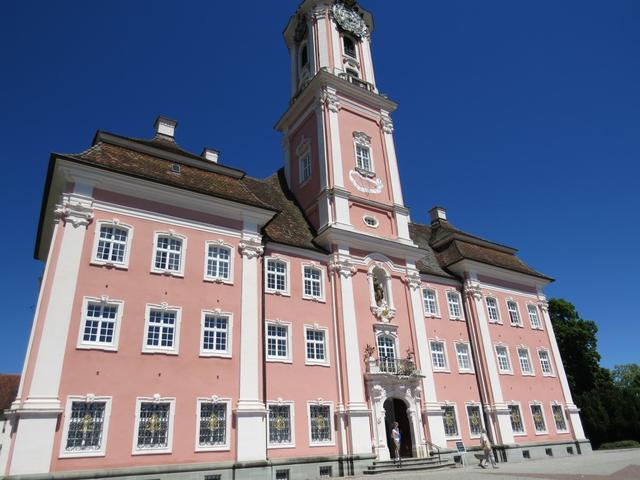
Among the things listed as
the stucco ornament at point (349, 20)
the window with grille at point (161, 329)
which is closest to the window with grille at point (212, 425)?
the window with grille at point (161, 329)

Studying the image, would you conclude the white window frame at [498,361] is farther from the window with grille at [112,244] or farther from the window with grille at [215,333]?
the window with grille at [112,244]

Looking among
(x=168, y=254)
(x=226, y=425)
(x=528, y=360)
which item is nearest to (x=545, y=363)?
(x=528, y=360)

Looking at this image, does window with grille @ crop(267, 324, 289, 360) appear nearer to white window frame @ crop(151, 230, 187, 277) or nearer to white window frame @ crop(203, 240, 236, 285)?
white window frame @ crop(203, 240, 236, 285)

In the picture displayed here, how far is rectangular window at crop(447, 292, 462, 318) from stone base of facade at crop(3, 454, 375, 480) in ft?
38.8

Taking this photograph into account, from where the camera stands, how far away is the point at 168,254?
19391 millimetres

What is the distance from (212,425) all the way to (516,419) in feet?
65.0

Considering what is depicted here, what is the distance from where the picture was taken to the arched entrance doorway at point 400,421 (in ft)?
78.3

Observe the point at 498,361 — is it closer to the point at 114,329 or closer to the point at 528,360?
the point at 528,360

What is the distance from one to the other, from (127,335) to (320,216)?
42.1ft

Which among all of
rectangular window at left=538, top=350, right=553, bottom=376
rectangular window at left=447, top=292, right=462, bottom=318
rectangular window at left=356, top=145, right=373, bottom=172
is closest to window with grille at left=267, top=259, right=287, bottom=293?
rectangular window at left=356, top=145, right=373, bottom=172

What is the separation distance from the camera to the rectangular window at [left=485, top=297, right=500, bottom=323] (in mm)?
31234

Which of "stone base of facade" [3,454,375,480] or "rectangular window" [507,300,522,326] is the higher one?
"rectangular window" [507,300,522,326]

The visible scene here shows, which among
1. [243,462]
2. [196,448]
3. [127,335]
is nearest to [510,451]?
[243,462]

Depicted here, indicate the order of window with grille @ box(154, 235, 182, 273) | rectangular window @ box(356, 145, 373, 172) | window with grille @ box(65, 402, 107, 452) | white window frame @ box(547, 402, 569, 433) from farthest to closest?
white window frame @ box(547, 402, 569, 433) < rectangular window @ box(356, 145, 373, 172) < window with grille @ box(154, 235, 182, 273) < window with grille @ box(65, 402, 107, 452)
